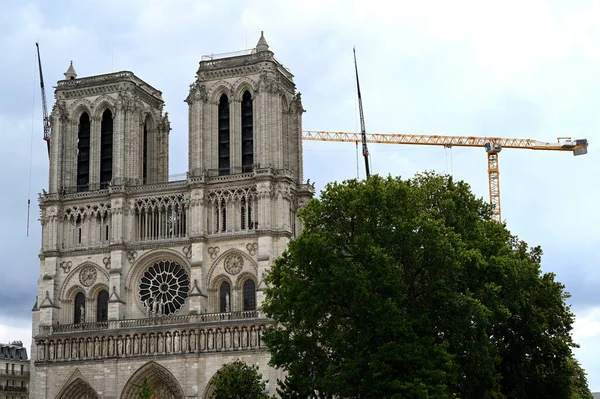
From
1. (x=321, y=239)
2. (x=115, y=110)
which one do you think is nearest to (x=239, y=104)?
(x=115, y=110)

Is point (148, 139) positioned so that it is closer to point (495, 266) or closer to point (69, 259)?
point (69, 259)

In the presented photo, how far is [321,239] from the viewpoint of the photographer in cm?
4906

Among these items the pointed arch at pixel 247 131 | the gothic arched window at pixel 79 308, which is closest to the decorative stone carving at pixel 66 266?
the gothic arched window at pixel 79 308

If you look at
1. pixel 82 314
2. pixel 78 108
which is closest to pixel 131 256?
pixel 82 314

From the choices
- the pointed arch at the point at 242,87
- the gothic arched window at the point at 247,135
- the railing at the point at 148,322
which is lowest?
the railing at the point at 148,322

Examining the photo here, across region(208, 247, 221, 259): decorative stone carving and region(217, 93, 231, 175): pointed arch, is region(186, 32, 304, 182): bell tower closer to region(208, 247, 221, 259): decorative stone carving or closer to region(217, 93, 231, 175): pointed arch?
region(217, 93, 231, 175): pointed arch

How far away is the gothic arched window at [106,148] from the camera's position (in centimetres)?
8219

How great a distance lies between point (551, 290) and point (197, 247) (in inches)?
1164

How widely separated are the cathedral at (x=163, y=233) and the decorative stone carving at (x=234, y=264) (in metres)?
0.07

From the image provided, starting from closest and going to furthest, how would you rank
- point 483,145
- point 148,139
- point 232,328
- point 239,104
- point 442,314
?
1. point 442,314
2. point 232,328
3. point 239,104
4. point 148,139
5. point 483,145

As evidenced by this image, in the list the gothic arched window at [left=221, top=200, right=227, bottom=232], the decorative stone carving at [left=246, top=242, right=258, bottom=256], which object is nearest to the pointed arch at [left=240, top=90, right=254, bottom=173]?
the gothic arched window at [left=221, top=200, right=227, bottom=232]

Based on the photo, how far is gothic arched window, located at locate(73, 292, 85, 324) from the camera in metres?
79.6

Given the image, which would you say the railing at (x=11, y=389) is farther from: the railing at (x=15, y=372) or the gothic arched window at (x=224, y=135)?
the gothic arched window at (x=224, y=135)

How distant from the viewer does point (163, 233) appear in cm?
7806
